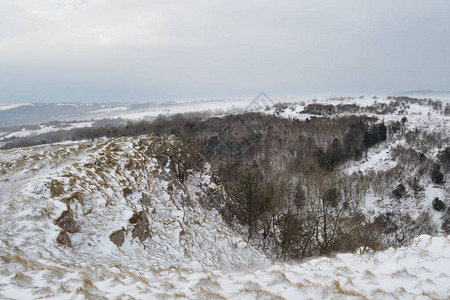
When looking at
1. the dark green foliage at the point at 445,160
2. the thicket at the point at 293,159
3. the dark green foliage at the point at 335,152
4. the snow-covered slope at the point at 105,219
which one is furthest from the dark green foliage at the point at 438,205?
the snow-covered slope at the point at 105,219

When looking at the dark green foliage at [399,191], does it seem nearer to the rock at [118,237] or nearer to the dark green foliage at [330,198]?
the dark green foliage at [330,198]

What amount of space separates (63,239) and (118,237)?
267cm

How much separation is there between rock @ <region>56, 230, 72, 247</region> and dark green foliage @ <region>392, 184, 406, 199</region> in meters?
112

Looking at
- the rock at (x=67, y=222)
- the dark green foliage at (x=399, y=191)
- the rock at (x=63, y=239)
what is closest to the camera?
the rock at (x=63, y=239)

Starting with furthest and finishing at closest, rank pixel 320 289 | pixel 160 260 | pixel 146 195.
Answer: pixel 146 195
pixel 160 260
pixel 320 289

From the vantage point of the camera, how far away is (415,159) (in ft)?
369

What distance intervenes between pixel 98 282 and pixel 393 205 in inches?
4339

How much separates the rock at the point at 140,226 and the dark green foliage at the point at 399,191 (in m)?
108

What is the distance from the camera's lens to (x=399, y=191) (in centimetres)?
9250

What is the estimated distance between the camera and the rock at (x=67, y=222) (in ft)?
37.0

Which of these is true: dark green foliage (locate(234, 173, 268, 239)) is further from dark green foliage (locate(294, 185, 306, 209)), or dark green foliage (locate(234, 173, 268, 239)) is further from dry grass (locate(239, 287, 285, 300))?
dry grass (locate(239, 287, 285, 300))

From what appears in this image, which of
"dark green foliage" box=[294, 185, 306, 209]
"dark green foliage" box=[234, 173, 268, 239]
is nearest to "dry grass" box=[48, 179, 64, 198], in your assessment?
"dark green foliage" box=[234, 173, 268, 239]

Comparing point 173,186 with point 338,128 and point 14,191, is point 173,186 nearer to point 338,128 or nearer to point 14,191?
point 14,191

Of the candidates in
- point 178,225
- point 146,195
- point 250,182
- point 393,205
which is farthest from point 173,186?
point 393,205
